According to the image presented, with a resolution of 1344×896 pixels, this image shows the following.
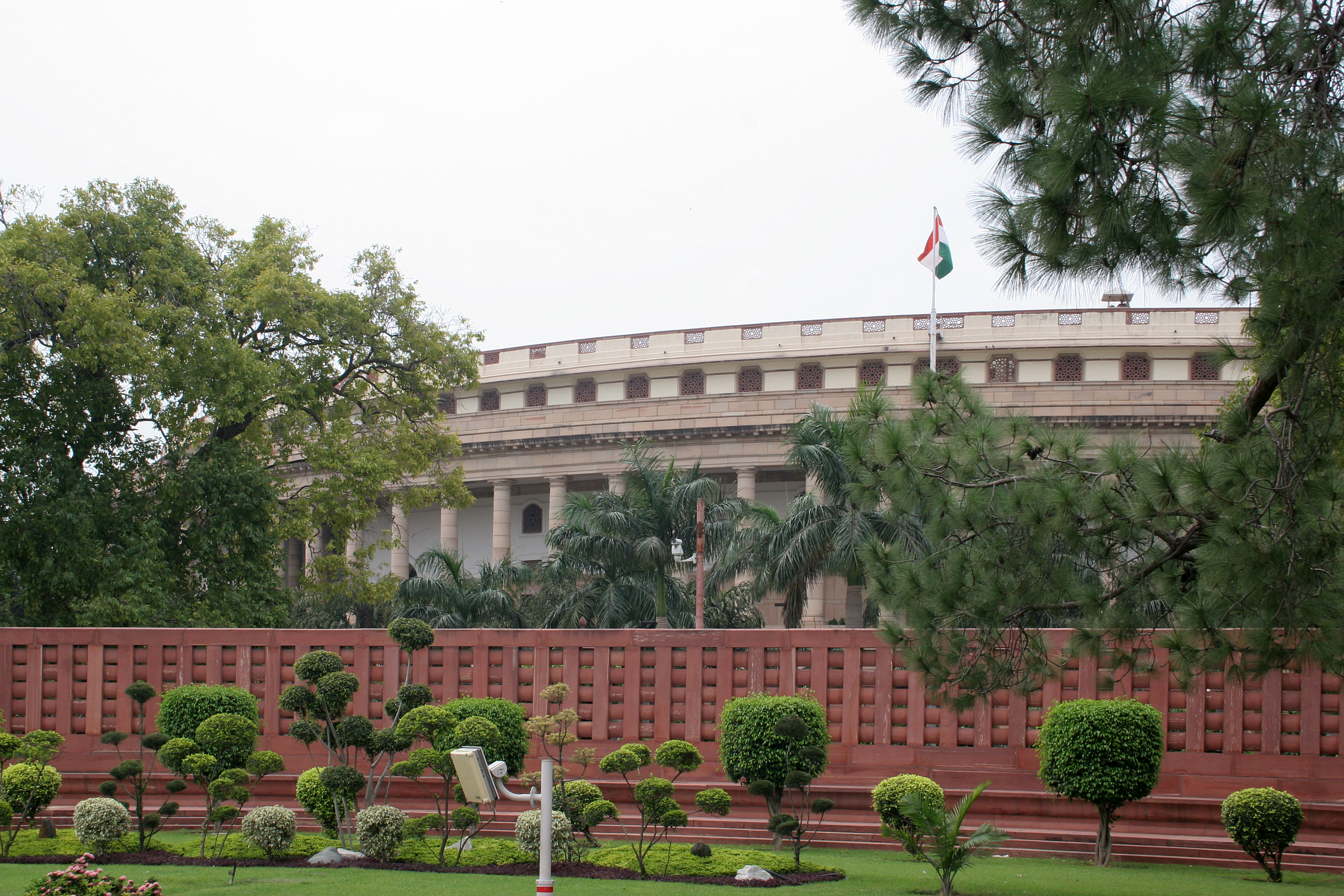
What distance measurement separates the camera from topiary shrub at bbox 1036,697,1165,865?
13.7 meters

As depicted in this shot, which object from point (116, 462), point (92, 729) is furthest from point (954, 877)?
point (116, 462)

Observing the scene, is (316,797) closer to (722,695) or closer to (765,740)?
(765,740)

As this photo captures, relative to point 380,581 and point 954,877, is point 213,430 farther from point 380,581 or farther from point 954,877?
point 954,877

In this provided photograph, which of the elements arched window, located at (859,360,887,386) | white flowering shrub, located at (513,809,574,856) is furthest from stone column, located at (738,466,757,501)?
white flowering shrub, located at (513,809,574,856)

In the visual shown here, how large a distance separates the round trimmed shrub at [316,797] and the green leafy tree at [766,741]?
459 cm

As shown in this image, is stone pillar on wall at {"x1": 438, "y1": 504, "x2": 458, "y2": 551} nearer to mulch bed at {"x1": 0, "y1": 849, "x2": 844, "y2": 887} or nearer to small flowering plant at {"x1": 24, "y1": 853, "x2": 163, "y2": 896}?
mulch bed at {"x1": 0, "y1": 849, "x2": 844, "y2": 887}

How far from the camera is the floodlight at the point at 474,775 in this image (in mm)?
7727

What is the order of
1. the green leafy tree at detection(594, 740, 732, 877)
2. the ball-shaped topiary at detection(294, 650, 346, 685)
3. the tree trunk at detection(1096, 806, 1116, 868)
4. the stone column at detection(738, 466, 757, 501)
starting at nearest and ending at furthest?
the green leafy tree at detection(594, 740, 732, 877), the tree trunk at detection(1096, 806, 1116, 868), the ball-shaped topiary at detection(294, 650, 346, 685), the stone column at detection(738, 466, 757, 501)

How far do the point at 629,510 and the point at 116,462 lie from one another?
11.3m

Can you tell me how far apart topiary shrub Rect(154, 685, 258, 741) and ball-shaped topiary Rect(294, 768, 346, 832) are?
3.25 m

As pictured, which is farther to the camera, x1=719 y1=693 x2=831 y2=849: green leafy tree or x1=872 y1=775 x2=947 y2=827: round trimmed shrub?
x1=719 y1=693 x2=831 y2=849: green leafy tree

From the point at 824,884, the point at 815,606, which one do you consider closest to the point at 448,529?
the point at 815,606

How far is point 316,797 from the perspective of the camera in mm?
14000

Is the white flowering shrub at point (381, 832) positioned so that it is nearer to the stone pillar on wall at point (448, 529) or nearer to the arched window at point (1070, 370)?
the arched window at point (1070, 370)
